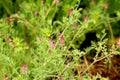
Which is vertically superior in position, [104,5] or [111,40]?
[104,5]

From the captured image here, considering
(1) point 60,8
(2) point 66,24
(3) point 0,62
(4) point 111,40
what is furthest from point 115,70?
(3) point 0,62

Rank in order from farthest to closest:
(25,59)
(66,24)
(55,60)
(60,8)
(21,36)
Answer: (60,8) < (21,36) < (25,59) < (66,24) < (55,60)

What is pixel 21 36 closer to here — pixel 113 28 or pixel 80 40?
pixel 80 40

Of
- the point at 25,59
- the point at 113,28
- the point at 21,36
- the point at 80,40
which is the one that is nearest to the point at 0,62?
the point at 25,59

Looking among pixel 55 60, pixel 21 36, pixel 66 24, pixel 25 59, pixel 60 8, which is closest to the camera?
pixel 55 60

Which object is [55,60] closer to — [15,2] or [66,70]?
[66,70]

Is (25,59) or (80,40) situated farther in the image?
(80,40)

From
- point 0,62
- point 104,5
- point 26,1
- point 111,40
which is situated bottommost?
point 0,62
